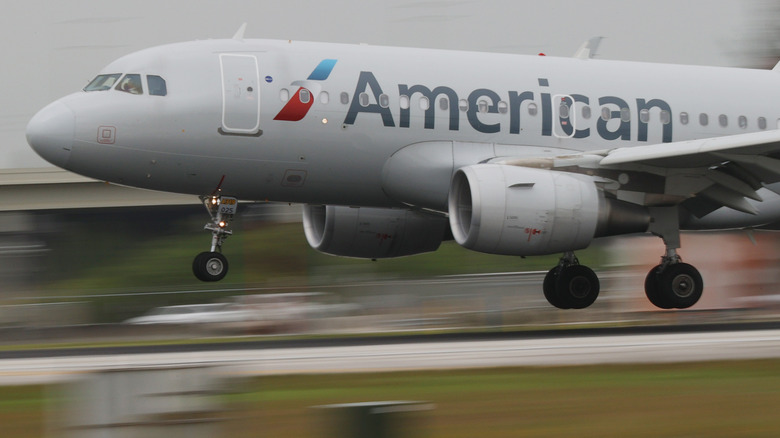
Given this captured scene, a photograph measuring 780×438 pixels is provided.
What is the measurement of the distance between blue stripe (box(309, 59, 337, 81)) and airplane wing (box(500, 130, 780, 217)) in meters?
2.95

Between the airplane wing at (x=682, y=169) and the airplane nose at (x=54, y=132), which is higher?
the airplane nose at (x=54, y=132)

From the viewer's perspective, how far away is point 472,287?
959 inches

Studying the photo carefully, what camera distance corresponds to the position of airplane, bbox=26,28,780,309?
55.7ft

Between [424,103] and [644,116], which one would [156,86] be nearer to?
[424,103]

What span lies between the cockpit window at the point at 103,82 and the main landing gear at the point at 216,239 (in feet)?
7.27

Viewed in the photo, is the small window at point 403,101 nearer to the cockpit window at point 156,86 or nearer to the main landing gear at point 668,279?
the cockpit window at point 156,86

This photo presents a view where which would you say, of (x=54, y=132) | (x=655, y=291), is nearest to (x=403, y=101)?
(x=655, y=291)

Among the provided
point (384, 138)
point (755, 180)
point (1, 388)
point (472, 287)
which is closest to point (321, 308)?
point (472, 287)

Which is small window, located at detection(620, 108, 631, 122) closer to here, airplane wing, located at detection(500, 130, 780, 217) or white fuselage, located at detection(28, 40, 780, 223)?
white fuselage, located at detection(28, 40, 780, 223)

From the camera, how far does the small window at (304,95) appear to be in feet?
57.9

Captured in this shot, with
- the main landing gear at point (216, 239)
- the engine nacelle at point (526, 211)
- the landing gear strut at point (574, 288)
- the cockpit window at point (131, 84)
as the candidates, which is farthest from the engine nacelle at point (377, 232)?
the cockpit window at point (131, 84)

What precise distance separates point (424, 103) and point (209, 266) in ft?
13.4

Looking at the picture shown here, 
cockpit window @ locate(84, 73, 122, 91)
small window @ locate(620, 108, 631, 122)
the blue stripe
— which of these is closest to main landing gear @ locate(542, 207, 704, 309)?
small window @ locate(620, 108, 631, 122)

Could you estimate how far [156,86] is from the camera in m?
17.3
